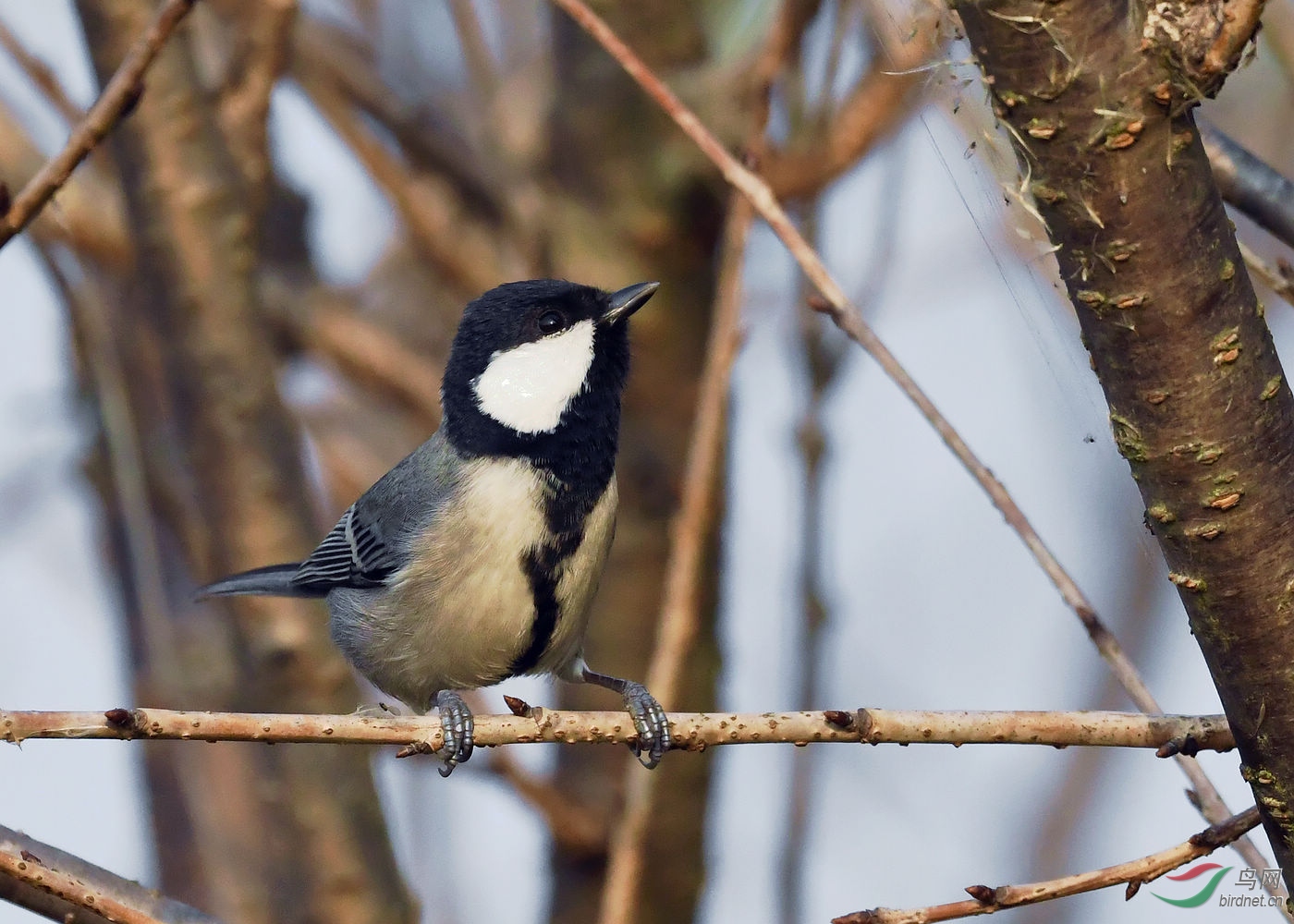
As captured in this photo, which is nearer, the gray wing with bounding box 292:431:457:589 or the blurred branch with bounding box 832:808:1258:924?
the blurred branch with bounding box 832:808:1258:924

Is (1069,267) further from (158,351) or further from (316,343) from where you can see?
(316,343)

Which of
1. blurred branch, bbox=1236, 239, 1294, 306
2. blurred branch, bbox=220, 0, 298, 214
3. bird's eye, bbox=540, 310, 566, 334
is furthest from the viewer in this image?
blurred branch, bbox=220, 0, 298, 214

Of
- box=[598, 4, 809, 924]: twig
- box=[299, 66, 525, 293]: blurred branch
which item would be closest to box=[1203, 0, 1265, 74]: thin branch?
box=[598, 4, 809, 924]: twig

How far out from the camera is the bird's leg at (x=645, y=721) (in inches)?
82.1

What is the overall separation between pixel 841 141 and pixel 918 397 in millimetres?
1661

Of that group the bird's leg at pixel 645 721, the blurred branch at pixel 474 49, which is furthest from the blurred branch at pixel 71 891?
the blurred branch at pixel 474 49

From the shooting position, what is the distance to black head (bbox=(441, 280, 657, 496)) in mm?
2822

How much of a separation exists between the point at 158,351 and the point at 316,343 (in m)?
Answer: 0.73

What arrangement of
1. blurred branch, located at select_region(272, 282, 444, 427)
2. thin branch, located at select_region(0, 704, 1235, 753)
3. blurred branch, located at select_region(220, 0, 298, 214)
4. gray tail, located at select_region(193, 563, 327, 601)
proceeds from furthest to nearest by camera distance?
blurred branch, located at select_region(272, 282, 444, 427) < blurred branch, located at select_region(220, 0, 298, 214) < gray tail, located at select_region(193, 563, 327, 601) < thin branch, located at select_region(0, 704, 1235, 753)

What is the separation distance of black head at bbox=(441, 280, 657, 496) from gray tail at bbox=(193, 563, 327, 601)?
551 mm

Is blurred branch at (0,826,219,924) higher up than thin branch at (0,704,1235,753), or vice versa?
thin branch at (0,704,1235,753)

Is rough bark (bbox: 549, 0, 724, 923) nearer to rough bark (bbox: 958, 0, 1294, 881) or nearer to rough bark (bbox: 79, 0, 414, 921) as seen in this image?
rough bark (bbox: 79, 0, 414, 921)

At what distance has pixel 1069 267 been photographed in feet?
4.41

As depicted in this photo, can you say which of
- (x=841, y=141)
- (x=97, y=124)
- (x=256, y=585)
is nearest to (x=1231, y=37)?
(x=97, y=124)
